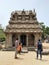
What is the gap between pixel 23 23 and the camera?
136 ft

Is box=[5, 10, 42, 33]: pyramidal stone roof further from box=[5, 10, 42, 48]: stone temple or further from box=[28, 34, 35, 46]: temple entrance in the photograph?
box=[28, 34, 35, 46]: temple entrance

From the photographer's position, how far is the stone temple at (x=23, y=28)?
40.0m

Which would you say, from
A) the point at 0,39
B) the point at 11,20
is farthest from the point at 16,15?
the point at 0,39

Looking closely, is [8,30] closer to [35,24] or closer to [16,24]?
[16,24]

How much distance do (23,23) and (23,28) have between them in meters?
1.39

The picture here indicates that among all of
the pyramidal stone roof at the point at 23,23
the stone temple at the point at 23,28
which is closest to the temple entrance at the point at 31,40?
the stone temple at the point at 23,28

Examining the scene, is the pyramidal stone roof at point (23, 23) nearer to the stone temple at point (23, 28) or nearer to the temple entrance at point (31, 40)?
the stone temple at point (23, 28)

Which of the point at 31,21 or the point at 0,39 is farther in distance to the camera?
the point at 0,39

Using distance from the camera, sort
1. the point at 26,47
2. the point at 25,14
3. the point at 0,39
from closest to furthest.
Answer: the point at 26,47
the point at 25,14
the point at 0,39

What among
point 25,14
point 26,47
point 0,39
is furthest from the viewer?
point 0,39

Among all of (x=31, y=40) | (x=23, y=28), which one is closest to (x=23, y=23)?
(x=23, y=28)

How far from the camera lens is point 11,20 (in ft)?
137

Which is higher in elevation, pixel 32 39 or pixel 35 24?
pixel 35 24

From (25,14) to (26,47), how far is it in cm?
605
